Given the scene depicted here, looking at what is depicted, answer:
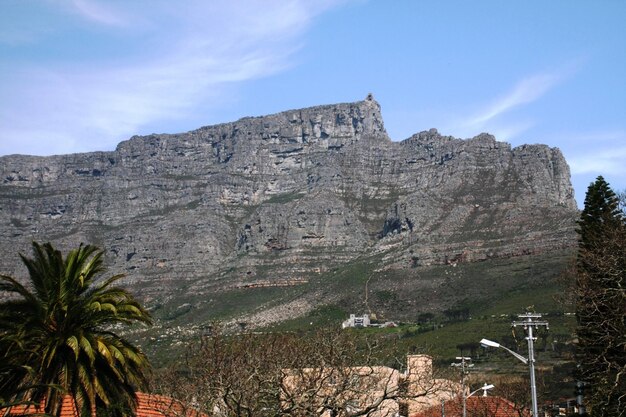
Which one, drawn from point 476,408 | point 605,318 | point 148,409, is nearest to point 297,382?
point 148,409

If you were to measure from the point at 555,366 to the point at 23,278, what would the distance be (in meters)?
139

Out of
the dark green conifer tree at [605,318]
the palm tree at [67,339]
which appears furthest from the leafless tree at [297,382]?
the dark green conifer tree at [605,318]

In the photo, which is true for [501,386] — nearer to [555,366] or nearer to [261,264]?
[555,366]

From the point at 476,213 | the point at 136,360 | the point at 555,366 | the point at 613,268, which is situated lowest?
the point at 555,366

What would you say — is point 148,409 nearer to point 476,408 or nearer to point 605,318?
point 605,318

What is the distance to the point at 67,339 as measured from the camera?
2584 centimetres

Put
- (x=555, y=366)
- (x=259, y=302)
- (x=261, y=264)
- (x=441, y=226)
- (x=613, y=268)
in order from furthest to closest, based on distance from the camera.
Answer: (x=261, y=264), (x=441, y=226), (x=259, y=302), (x=555, y=366), (x=613, y=268)

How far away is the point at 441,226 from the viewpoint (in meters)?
176

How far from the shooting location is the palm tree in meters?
25.5

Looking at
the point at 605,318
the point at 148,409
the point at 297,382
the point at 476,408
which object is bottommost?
the point at 476,408

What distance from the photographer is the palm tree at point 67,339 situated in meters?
25.5

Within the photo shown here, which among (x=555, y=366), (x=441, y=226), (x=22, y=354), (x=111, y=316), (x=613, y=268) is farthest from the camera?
(x=441, y=226)

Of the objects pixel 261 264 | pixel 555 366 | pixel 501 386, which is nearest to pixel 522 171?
pixel 261 264

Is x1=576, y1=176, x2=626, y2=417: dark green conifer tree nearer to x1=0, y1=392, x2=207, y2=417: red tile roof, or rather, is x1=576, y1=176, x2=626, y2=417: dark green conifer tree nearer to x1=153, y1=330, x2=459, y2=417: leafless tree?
x1=153, y1=330, x2=459, y2=417: leafless tree
